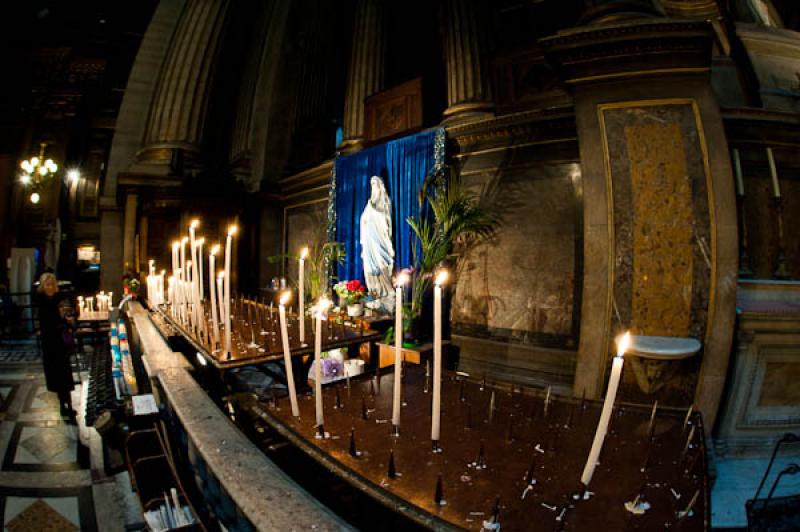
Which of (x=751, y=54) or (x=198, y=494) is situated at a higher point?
(x=751, y=54)

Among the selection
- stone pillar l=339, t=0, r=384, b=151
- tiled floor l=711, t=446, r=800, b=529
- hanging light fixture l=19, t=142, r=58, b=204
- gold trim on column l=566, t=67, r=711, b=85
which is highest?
stone pillar l=339, t=0, r=384, b=151

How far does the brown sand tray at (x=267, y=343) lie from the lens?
2.19 m

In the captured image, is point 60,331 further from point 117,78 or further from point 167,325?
point 117,78

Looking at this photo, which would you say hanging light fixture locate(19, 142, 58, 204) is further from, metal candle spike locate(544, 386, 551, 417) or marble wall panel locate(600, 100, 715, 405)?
metal candle spike locate(544, 386, 551, 417)

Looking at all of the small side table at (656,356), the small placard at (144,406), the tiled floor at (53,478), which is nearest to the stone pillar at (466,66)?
the small side table at (656,356)

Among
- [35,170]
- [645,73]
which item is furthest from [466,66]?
[35,170]

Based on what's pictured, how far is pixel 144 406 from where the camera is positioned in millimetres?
1948

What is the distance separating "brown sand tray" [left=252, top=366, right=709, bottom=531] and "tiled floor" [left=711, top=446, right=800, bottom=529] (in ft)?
6.41

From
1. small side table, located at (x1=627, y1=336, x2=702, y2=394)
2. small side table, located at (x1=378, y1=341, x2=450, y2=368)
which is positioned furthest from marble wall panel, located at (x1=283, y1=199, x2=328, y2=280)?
small side table, located at (x1=627, y1=336, x2=702, y2=394)

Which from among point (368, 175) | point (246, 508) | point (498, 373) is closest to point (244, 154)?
point (368, 175)

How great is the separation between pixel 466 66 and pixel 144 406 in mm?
6879

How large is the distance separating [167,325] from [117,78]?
19.8 metres

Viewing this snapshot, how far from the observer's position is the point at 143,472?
1660 millimetres

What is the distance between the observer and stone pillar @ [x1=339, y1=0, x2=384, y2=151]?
8.29 m
